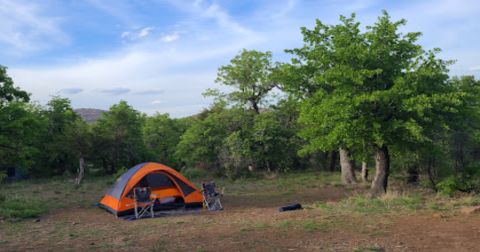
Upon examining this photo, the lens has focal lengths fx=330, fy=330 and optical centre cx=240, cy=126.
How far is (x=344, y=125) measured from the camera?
32.6ft

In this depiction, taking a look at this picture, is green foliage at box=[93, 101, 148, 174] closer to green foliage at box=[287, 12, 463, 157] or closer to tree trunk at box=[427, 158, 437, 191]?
green foliage at box=[287, 12, 463, 157]

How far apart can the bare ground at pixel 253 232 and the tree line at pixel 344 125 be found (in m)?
2.98

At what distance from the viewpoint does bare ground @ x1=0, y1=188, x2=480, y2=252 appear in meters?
6.11

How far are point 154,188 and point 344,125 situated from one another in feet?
23.4

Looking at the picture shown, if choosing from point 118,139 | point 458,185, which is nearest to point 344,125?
point 458,185

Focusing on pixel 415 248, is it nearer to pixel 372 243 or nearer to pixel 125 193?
pixel 372 243

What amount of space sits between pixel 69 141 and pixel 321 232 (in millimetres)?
16040

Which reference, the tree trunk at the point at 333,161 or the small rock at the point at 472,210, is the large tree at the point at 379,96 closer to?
the small rock at the point at 472,210

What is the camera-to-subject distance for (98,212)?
35.8 feet

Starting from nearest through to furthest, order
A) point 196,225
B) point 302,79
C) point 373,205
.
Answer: point 196,225 < point 373,205 < point 302,79

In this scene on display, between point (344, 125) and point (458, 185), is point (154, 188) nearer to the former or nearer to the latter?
point (344, 125)

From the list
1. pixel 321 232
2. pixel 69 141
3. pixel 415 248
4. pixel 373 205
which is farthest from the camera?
pixel 69 141

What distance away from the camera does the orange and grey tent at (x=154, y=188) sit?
10619 mm

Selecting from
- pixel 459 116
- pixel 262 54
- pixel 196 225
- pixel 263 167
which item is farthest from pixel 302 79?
pixel 262 54
